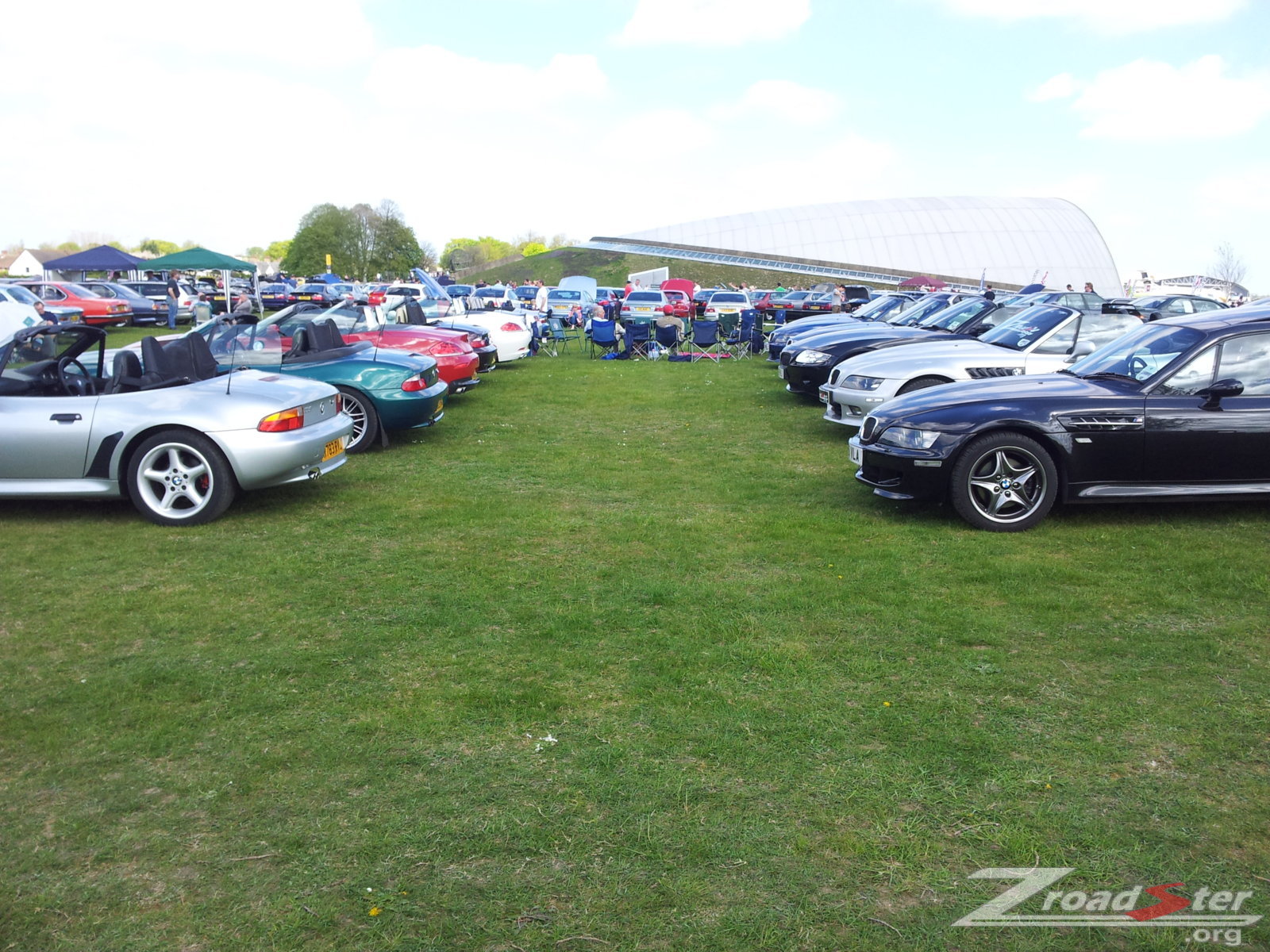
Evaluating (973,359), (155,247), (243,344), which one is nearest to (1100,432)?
(973,359)

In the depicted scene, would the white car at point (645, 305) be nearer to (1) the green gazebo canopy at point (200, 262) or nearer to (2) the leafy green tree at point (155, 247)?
(1) the green gazebo canopy at point (200, 262)

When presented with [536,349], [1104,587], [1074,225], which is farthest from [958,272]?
[1104,587]

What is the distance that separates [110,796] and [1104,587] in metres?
5.02

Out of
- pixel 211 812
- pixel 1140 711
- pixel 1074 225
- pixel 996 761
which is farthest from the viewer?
pixel 1074 225

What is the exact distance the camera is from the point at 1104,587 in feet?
18.2

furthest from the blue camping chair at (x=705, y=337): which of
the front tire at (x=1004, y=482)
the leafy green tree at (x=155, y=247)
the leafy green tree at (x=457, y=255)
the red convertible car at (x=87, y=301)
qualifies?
the leafy green tree at (x=155, y=247)

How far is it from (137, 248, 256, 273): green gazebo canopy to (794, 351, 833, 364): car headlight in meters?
24.8

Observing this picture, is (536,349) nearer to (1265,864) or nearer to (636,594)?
(636,594)

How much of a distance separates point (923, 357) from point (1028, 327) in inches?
53.8

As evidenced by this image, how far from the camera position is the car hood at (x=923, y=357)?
10102mm

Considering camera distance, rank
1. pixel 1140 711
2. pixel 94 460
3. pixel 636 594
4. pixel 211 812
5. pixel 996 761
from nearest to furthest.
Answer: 1. pixel 211 812
2. pixel 996 761
3. pixel 1140 711
4. pixel 636 594
5. pixel 94 460

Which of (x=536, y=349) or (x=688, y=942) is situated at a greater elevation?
(x=536, y=349)

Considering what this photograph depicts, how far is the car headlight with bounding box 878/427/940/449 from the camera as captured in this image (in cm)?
695

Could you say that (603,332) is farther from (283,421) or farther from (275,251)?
(275,251)
